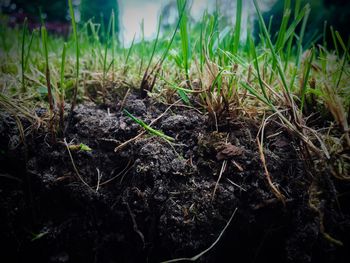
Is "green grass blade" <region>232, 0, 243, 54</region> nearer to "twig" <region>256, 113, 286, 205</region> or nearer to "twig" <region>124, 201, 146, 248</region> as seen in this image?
"twig" <region>256, 113, 286, 205</region>

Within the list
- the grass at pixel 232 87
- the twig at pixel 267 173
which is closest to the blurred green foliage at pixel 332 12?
the grass at pixel 232 87

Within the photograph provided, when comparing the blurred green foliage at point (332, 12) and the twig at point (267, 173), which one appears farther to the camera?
the blurred green foliage at point (332, 12)

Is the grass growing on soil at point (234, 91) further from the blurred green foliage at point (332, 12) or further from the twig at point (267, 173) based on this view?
the blurred green foliage at point (332, 12)

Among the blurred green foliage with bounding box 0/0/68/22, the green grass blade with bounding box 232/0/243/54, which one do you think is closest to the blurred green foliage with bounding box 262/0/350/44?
the green grass blade with bounding box 232/0/243/54

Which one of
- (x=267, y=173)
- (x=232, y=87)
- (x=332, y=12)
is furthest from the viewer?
(x=332, y=12)

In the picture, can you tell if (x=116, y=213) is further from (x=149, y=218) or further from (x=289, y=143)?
(x=289, y=143)

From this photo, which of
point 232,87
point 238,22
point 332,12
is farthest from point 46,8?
point 232,87

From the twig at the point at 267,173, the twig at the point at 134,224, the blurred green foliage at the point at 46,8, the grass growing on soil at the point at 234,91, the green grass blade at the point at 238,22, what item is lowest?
the twig at the point at 134,224

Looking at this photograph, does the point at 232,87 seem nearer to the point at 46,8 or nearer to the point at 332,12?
the point at 332,12
